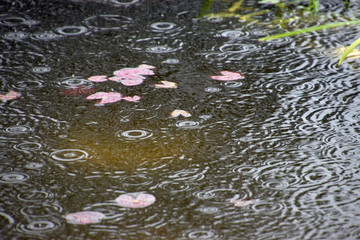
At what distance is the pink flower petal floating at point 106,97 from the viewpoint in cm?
205

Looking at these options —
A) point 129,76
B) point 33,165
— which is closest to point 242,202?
point 33,165

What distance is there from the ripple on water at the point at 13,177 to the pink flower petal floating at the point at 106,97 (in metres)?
0.56

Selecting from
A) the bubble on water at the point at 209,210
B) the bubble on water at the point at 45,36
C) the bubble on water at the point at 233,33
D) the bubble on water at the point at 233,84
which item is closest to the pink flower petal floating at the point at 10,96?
the bubble on water at the point at 45,36

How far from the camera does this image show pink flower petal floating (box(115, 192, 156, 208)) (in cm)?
142

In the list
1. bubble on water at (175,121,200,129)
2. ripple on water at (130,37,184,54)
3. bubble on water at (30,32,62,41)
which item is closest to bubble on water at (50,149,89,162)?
bubble on water at (175,121,200,129)

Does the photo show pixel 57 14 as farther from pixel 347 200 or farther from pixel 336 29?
pixel 347 200

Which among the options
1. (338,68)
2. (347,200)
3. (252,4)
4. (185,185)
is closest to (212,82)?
(338,68)

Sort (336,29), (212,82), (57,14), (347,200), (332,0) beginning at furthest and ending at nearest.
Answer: (332,0), (57,14), (336,29), (212,82), (347,200)

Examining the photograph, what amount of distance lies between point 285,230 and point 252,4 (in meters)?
2.17

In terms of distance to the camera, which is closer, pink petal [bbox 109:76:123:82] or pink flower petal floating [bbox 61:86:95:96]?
pink flower petal floating [bbox 61:86:95:96]

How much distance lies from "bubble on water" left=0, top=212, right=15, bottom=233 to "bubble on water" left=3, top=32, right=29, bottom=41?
1549 millimetres

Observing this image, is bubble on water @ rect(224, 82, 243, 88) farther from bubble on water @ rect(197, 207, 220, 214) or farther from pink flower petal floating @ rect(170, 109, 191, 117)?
bubble on water @ rect(197, 207, 220, 214)

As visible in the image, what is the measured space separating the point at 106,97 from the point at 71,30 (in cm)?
88

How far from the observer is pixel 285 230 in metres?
1.31
